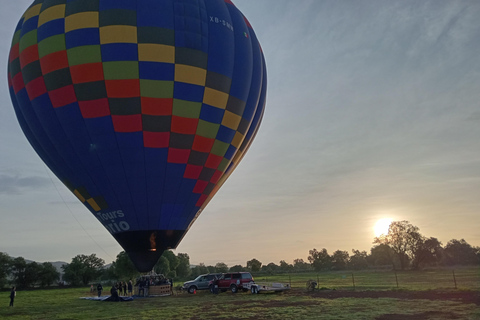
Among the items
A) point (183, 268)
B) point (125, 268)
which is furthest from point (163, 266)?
point (183, 268)

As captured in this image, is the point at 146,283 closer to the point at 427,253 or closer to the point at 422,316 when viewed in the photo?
the point at 422,316

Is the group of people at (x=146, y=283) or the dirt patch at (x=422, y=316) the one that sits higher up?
the group of people at (x=146, y=283)

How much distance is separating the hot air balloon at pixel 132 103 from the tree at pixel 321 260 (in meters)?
93.5

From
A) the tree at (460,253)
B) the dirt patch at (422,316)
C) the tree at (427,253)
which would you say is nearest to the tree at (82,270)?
the dirt patch at (422,316)

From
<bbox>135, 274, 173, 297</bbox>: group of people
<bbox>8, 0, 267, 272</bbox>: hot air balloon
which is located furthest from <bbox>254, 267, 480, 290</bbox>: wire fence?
<bbox>8, 0, 267, 272</bbox>: hot air balloon

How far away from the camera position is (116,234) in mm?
18812

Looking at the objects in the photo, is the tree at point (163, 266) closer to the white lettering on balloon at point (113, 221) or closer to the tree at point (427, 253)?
the white lettering on balloon at point (113, 221)

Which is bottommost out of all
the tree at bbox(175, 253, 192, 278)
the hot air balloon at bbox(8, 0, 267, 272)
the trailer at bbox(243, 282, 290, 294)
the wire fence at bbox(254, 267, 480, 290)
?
the wire fence at bbox(254, 267, 480, 290)

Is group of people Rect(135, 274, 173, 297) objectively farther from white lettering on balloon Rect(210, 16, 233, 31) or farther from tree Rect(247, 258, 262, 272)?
tree Rect(247, 258, 262, 272)

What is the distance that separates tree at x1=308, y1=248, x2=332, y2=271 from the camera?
10950cm

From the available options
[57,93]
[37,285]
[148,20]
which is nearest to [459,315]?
[148,20]

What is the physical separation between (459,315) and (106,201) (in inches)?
590

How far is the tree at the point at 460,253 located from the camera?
360 ft

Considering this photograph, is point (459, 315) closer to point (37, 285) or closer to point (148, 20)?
point (148, 20)
